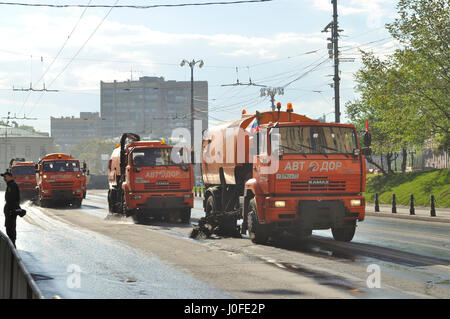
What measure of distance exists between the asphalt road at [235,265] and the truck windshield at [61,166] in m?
17.0

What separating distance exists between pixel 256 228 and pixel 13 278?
8.06 metres

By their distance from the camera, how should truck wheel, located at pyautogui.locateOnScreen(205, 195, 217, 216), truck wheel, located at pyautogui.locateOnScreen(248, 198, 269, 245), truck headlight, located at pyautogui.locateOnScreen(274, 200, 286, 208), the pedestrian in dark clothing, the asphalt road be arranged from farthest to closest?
truck wheel, located at pyautogui.locateOnScreen(205, 195, 217, 216) → truck wheel, located at pyautogui.locateOnScreen(248, 198, 269, 245) → truck headlight, located at pyautogui.locateOnScreen(274, 200, 286, 208) → the pedestrian in dark clothing → the asphalt road

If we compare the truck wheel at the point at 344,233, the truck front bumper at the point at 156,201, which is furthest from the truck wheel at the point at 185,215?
the truck wheel at the point at 344,233

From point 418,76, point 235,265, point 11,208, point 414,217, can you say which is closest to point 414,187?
point 418,76

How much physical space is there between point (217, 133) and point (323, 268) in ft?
26.4

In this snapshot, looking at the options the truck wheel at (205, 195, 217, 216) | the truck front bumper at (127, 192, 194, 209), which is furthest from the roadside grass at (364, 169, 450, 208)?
the truck wheel at (205, 195, 217, 216)

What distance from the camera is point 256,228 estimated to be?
48.5ft

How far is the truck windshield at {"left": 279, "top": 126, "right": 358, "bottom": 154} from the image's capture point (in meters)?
14.4

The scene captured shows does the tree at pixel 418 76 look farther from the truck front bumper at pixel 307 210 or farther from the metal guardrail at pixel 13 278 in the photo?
the metal guardrail at pixel 13 278

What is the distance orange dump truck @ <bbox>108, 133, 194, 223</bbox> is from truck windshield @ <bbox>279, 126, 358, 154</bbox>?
9.26 metres

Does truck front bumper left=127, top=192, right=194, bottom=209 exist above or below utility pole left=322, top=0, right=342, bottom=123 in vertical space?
below

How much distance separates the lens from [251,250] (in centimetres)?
1391

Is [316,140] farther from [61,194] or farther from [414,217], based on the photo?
[61,194]

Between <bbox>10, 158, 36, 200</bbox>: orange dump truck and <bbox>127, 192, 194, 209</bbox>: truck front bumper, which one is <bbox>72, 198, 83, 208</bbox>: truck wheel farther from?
<bbox>127, 192, 194, 209</bbox>: truck front bumper
